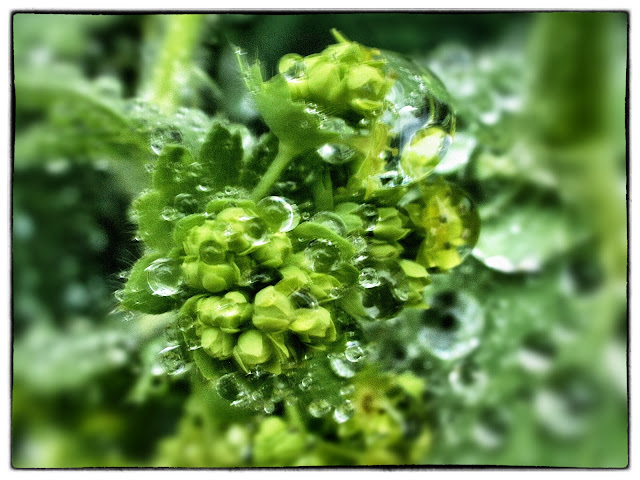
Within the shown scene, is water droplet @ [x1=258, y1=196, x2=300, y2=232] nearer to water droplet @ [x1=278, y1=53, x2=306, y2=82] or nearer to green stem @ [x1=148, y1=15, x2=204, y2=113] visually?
water droplet @ [x1=278, y1=53, x2=306, y2=82]

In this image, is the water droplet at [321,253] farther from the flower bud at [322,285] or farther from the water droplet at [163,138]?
the water droplet at [163,138]

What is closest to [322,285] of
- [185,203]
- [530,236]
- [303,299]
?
[303,299]

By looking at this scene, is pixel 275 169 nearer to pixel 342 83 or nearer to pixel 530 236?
pixel 342 83

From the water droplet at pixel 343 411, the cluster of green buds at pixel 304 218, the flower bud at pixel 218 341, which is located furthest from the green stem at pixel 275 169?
the water droplet at pixel 343 411

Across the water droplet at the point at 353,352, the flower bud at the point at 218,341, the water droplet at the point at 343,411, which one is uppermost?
the flower bud at the point at 218,341

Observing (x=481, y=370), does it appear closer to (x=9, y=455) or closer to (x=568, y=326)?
(x=568, y=326)

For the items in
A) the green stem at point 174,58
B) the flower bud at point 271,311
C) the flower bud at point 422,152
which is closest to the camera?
the flower bud at point 271,311

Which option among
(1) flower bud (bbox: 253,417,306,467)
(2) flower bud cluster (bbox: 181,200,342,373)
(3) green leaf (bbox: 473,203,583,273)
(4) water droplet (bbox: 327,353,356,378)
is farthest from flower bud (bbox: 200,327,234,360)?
(3) green leaf (bbox: 473,203,583,273)
